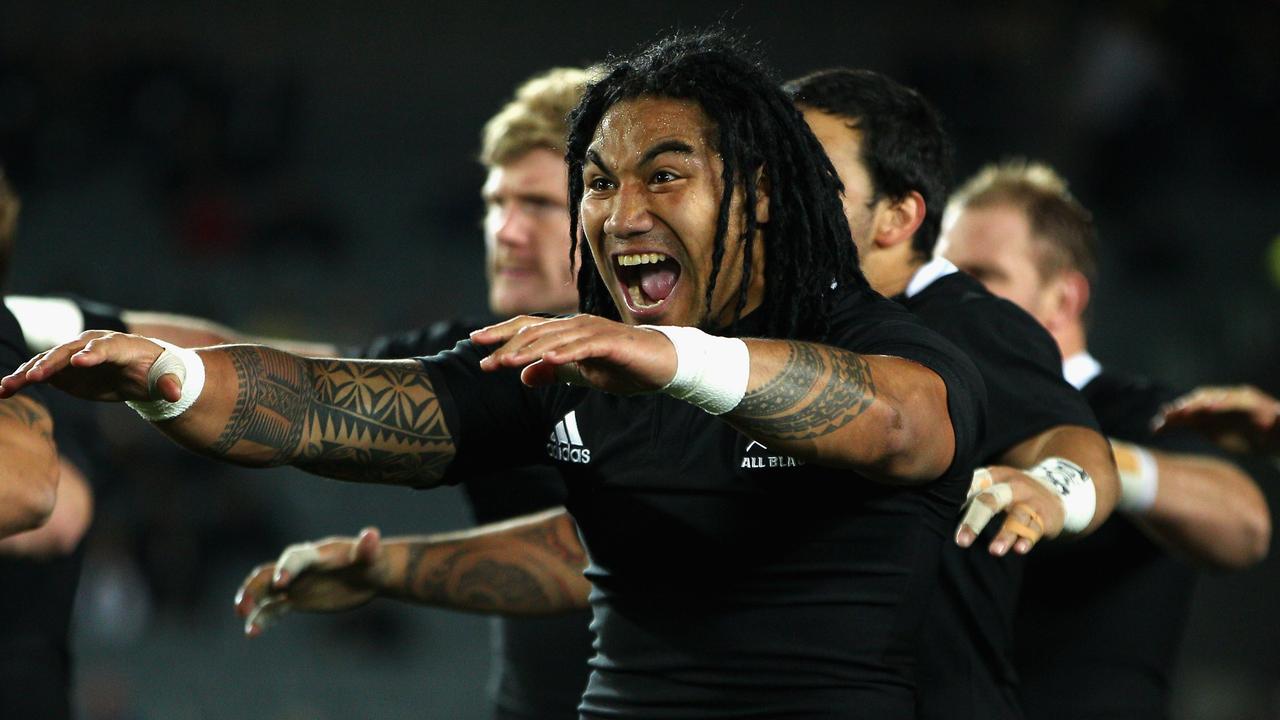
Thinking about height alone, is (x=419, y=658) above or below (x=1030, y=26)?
below

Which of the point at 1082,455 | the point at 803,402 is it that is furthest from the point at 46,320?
the point at 1082,455

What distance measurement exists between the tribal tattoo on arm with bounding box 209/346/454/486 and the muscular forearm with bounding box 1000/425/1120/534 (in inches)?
37.3

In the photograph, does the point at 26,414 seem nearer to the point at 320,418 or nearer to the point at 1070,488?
the point at 320,418

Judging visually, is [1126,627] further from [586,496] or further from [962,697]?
[586,496]

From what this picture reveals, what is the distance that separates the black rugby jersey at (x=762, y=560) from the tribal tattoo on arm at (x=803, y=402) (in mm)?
158

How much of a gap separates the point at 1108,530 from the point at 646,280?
1.52 m

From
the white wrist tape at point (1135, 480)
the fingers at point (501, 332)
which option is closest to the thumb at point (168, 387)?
the fingers at point (501, 332)

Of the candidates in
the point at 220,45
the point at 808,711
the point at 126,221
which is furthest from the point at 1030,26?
the point at 808,711

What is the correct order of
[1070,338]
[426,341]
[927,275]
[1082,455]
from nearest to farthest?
1. [1082,455]
2. [927,275]
3. [426,341]
4. [1070,338]

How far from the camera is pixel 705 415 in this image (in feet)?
6.28

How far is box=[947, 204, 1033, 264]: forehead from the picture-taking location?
10.7 ft

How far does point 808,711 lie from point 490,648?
229 inches

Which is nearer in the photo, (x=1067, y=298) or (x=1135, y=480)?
(x=1135, y=480)

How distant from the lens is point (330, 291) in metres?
7.88
